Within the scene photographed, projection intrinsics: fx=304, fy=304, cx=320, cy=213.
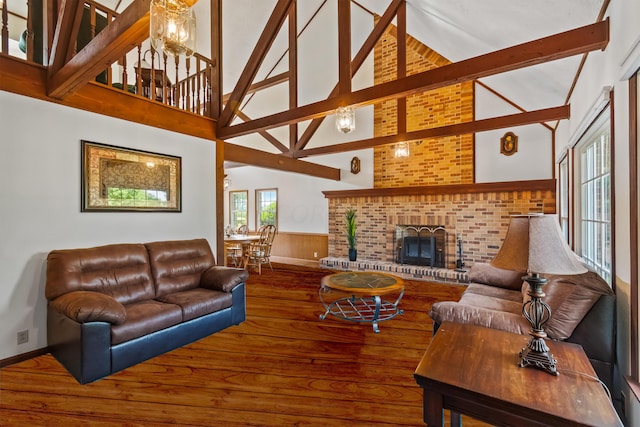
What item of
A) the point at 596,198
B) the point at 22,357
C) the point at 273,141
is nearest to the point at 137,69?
the point at 22,357

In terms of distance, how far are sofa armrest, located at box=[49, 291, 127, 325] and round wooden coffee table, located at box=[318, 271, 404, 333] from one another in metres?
1.97

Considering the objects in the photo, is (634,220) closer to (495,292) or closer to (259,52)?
(495,292)

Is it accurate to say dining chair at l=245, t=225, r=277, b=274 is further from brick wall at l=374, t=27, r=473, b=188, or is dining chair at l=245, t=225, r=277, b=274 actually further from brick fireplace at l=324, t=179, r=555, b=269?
brick wall at l=374, t=27, r=473, b=188

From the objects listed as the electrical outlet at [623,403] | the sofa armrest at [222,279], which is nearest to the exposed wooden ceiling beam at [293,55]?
the sofa armrest at [222,279]

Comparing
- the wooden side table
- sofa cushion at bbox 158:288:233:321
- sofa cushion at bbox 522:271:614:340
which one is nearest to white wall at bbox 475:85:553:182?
sofa cushion at bbox 522:271:614:340

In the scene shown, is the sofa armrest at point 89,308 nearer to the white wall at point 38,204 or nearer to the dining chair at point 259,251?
the white wall at point 38,204

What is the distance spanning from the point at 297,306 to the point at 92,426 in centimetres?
249

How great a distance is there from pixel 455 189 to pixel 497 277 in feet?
8.76

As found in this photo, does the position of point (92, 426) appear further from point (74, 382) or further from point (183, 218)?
point (183, 218)

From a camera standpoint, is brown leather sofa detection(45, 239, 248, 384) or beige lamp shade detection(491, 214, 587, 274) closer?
beige lamp shade detection(491, 214, 587, 274)

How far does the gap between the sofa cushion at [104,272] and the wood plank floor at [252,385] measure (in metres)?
0.66

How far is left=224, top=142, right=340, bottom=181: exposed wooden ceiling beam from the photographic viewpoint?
4823 mm

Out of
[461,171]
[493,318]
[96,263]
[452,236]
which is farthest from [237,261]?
[493,318]

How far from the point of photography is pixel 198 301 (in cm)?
297
